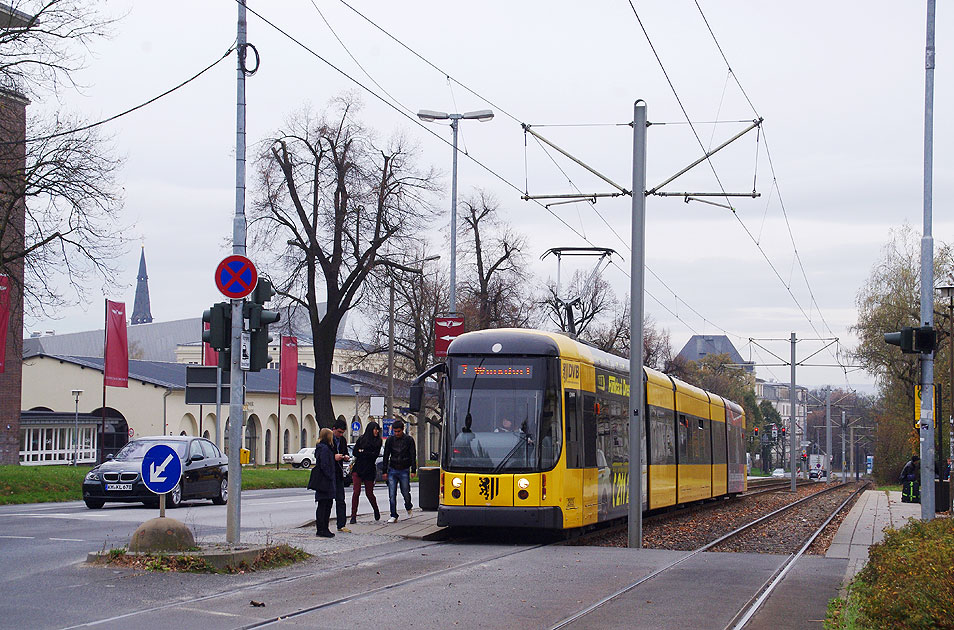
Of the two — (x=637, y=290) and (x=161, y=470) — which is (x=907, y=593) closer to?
(x=161, y=470)

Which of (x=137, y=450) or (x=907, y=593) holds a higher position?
(x=137, y=450)

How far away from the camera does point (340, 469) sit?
1828cm

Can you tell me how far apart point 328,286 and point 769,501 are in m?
17.0

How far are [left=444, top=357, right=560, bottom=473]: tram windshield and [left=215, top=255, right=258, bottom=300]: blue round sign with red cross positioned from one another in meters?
4.46

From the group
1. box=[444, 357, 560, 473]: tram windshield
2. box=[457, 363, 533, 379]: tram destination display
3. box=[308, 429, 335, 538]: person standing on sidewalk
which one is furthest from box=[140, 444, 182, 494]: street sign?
box=[457, 363, 533, 379]: tram destination display

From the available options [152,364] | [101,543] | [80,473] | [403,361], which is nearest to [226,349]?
[101,543]

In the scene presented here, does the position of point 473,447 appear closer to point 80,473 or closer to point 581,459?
point 581,459

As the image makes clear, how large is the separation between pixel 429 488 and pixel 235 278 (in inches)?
363

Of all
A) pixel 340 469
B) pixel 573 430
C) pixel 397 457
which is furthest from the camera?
pixel 397 457

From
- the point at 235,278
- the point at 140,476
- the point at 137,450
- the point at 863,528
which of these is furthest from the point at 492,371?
the point at 137,450

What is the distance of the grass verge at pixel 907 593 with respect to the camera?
302 inches

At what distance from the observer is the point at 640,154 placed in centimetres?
1862

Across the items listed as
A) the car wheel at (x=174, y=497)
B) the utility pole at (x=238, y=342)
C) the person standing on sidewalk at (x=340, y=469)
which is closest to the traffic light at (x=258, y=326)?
the utility pole at (x=238, y=342)

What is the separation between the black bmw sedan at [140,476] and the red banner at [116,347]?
1439 cm
